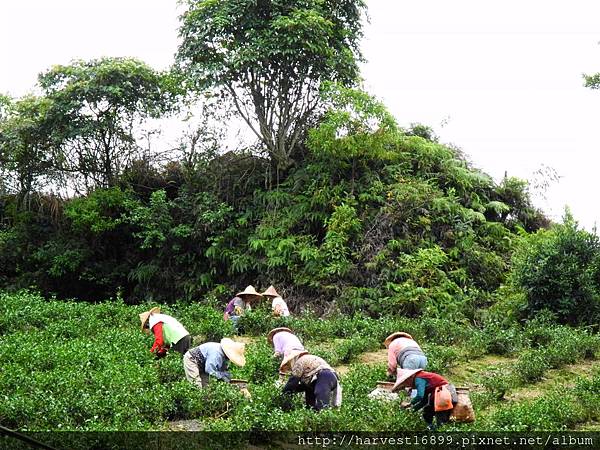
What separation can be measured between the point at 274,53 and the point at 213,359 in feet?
37.7

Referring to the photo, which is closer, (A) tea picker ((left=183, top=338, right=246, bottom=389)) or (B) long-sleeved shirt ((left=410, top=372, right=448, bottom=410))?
(B) long-sleeved shirt ((left=410, top=372, right=448, bottom=410))

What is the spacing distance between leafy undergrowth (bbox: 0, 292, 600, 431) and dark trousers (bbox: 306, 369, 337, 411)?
211 millimetres

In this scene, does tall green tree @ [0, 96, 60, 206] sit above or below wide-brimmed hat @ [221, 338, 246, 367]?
above

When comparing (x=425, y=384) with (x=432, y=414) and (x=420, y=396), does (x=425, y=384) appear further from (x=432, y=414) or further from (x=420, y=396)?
(x=432, y=414)

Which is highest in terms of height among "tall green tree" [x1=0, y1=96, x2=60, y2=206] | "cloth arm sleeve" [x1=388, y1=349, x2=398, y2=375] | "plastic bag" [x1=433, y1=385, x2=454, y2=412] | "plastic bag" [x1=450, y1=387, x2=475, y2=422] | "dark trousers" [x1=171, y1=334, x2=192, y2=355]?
"tall green tree" [x1=0, y1=96, x2=60, y2=206]

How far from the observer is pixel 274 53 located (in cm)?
2042

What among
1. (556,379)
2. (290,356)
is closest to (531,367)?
(556,379)

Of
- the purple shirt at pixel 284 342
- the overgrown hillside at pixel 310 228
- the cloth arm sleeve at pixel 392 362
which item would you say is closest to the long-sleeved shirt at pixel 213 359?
the purple shirt at pixel 284 342

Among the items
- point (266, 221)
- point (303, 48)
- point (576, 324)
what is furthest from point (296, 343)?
point (303, 48)

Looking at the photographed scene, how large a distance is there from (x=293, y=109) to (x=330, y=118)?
87.3 inches

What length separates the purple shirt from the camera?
40.2 feet

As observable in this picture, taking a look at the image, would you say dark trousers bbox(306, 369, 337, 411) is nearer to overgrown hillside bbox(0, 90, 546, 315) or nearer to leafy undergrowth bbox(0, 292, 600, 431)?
leafy undergrowth bbox(0, 292, 600, 431)

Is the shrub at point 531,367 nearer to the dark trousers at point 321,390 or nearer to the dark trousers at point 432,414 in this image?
the dark trousers at point 432,414

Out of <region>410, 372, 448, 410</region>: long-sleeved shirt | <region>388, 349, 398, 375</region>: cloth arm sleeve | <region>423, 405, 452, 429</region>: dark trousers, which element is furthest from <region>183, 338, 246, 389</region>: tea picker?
<region>423, 405, 452, 429</region>: dark trousers
